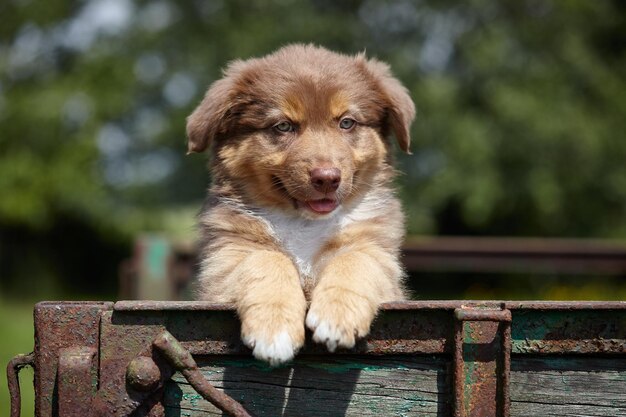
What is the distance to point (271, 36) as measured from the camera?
50.5 ft

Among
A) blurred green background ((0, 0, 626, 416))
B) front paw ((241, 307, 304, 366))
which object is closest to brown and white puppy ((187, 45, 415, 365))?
front paw ((241, 307, 304, 366))

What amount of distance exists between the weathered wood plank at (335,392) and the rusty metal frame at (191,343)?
0.05 meters

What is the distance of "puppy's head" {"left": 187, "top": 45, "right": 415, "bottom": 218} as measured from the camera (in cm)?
360

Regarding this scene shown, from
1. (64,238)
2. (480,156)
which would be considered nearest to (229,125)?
(480,156)

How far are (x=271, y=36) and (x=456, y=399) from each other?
45.3ft

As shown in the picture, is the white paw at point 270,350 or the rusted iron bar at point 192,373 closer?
the rusted iron bar at point 192,373

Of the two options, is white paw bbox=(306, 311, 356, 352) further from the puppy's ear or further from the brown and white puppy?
the puppy's ear

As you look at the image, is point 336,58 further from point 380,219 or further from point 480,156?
point 480,156

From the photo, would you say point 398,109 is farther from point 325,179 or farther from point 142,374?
point 142,374

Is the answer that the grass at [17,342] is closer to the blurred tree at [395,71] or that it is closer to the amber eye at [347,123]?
the blurred tree at [395,71]

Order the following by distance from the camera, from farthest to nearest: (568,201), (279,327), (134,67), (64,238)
Result: (64,238)
(134,67)
(568,201)
(279,327)

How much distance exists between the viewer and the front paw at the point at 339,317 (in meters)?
2.30

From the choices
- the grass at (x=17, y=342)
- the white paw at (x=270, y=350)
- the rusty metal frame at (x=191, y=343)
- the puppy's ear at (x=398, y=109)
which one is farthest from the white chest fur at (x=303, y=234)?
the grass at (x=17, y=342)

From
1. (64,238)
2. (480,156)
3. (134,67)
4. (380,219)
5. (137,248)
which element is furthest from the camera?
(64,238)
